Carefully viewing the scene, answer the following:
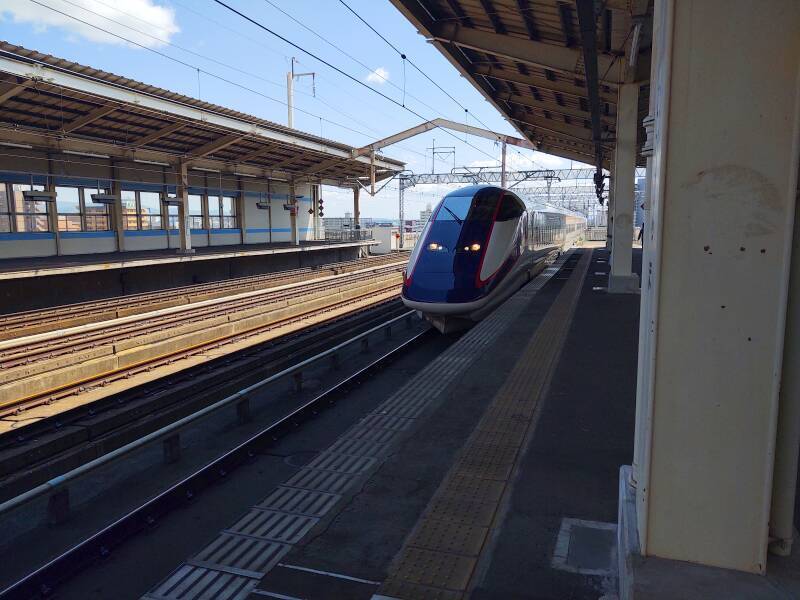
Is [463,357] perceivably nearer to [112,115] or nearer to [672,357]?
[672,357]

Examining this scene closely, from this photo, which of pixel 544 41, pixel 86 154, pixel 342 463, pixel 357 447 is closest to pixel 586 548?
pixel 342 463

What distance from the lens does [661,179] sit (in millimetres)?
2385

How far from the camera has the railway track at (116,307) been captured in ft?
41.1

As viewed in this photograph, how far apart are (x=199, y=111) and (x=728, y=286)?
16.6m

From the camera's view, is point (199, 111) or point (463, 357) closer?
point (463, 357)

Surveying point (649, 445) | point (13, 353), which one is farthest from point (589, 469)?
point (13, 353)

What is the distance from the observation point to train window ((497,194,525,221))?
12359 mm

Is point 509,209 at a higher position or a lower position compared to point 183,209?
lower

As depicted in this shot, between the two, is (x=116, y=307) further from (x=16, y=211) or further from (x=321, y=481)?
(x=321, y=481)

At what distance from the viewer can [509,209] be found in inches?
505

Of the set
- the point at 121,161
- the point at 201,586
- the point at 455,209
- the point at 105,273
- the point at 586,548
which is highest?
the point at 121,161

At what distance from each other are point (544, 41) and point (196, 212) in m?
16.7

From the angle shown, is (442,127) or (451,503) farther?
(442,127)

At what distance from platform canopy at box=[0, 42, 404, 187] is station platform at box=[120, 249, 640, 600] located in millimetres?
A: 10033
